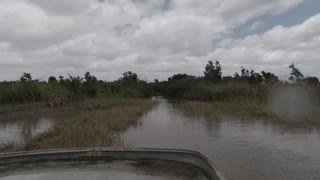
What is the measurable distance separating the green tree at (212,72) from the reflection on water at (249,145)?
53.2 m

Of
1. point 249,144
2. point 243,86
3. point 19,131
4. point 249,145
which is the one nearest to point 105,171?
point 249,145

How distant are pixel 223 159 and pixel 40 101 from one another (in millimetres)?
36361

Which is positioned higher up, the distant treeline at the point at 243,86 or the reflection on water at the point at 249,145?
the distant treeline at the point at 243,86

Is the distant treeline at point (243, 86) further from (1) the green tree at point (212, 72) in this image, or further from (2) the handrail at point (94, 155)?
(2) the handrail at point (94, 155)

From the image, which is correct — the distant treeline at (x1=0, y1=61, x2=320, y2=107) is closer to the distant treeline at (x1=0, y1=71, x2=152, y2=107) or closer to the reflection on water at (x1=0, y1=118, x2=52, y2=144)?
the distant treeline at (x1=0, y1=71, x2=152, y2=107)

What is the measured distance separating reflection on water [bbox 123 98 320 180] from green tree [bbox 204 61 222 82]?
175 ft

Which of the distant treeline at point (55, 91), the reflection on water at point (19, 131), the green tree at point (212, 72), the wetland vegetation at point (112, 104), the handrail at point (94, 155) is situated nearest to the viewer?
the handrail at point (94, 155)

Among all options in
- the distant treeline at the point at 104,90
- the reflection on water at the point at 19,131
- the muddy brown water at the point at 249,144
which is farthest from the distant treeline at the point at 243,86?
the reflection on water at the point at 19,131

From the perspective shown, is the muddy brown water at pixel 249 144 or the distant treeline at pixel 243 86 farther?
the distant treeline at pixel 243 86

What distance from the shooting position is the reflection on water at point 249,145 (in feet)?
32.3

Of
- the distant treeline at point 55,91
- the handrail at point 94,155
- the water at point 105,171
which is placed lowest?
the water at point 105,171

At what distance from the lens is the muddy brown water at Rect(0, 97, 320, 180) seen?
32.2 feet

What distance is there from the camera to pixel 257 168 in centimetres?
1004

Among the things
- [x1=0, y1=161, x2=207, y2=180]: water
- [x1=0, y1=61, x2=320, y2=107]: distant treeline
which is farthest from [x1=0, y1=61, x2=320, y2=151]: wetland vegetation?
[x1=0, y1=161, x2=207, y2=180]: water
